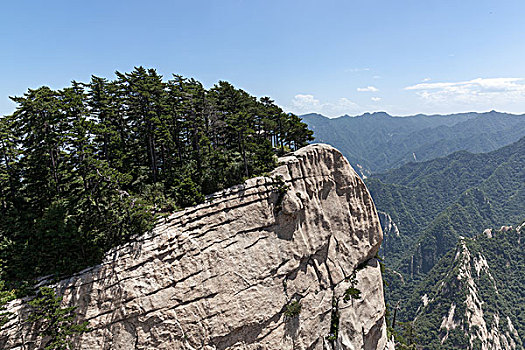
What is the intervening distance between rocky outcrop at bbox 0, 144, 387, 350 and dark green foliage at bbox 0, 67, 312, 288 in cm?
234

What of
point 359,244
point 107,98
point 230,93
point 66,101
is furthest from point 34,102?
point 359,244

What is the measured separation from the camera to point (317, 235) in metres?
36.8

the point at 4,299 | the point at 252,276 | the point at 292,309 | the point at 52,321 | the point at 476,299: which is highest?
the point at 4,299

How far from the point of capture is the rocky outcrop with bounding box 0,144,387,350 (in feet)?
76.6

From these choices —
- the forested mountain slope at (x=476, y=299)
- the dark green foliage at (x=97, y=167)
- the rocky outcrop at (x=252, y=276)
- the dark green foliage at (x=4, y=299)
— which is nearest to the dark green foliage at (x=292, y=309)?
the rocky outcrop at (x=252, y=276)

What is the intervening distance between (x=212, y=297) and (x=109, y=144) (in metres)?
21.4

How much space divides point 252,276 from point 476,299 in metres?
170

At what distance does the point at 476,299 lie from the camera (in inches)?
5522

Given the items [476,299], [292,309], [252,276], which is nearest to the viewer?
[252,276]

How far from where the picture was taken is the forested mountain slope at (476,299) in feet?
419

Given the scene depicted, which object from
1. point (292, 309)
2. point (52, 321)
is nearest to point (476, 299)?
point (292, 309)

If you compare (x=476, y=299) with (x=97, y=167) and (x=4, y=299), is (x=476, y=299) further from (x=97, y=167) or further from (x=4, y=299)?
(x=4, y=299)

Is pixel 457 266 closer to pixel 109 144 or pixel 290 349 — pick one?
pixel 290 349

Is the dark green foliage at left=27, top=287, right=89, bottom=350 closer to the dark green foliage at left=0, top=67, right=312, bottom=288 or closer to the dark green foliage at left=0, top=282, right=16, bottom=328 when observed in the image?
the dark green foliage at left=0, top=282, right=16, bottom=328
